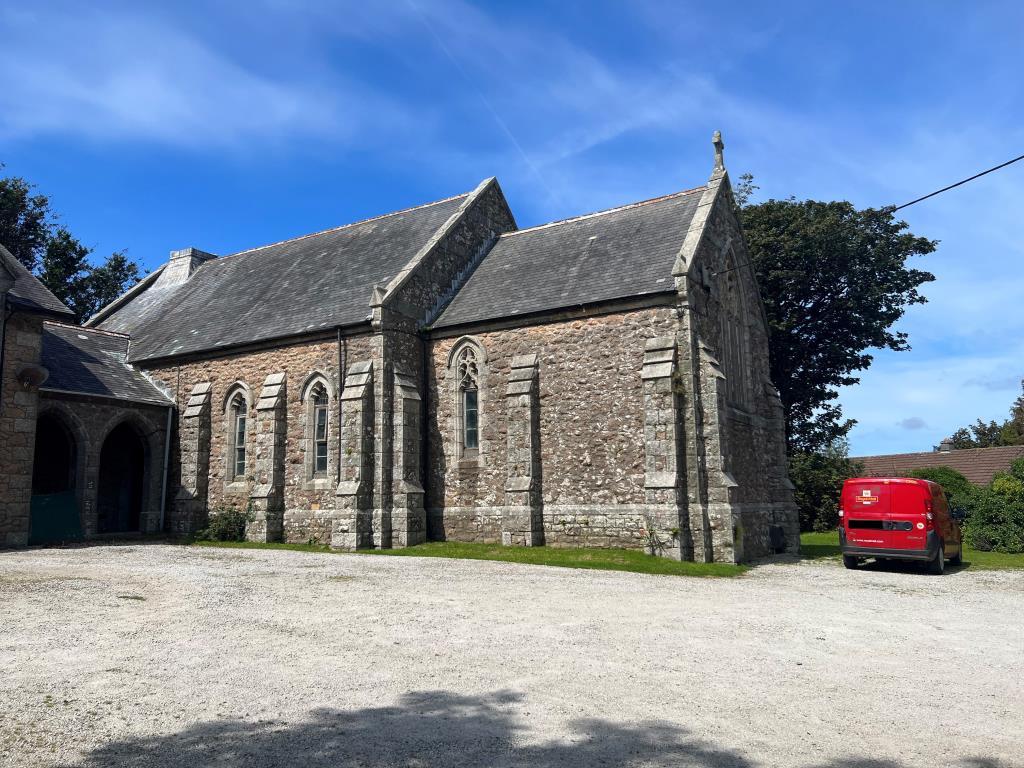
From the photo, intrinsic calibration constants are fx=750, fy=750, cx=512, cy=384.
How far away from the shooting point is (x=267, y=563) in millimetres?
15617

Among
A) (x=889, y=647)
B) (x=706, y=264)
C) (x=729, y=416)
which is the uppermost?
(x=706, y=264)

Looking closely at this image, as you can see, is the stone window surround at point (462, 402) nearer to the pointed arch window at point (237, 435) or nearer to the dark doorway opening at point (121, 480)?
the pointed arch window at point (237, 435)

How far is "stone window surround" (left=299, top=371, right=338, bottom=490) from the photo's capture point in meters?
21.2

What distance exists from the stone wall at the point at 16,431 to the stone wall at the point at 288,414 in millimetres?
4955

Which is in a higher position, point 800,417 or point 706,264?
point 706,264

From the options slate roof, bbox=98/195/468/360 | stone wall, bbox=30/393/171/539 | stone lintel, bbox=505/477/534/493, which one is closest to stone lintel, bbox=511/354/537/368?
stone lintel, bbox=505/477/534/493

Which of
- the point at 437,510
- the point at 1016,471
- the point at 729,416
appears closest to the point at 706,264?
the point at 729,416

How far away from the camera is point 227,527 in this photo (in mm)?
22219

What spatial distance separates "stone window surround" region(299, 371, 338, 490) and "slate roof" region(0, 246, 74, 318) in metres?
6.39

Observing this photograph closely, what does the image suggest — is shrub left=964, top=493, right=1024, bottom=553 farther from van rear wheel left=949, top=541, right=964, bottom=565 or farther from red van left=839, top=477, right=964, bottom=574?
red van left=839, top=477, right=964, bottom=574

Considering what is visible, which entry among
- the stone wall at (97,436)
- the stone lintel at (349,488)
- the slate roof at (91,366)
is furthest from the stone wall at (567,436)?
the slate roof at (91,366)

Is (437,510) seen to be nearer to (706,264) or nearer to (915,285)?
(706,264)

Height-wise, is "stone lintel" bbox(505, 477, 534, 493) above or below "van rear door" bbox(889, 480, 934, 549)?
above

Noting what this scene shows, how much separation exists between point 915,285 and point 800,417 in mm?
7468
